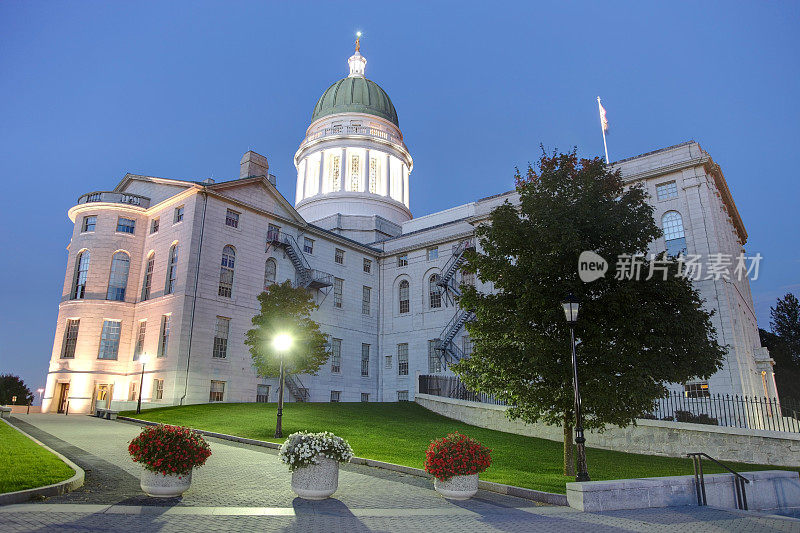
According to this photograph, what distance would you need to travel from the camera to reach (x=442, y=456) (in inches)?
493

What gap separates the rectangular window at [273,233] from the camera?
140 ft

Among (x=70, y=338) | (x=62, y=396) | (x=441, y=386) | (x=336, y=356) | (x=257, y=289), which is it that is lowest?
(x=62, y=396)

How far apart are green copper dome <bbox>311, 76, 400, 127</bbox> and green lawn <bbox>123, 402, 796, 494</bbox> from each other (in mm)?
45076

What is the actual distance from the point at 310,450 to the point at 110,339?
107ft

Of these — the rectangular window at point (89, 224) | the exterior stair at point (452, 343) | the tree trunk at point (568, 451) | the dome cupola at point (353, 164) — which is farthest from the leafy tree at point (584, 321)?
the dome cupola at point (353, 164)

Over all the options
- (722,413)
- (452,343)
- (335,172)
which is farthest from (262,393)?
(335,172)

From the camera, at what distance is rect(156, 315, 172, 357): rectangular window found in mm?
36250

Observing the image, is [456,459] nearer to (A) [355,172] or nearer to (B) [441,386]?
(B) [441,386]

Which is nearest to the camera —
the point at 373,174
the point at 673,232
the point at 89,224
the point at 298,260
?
the point at 673,232

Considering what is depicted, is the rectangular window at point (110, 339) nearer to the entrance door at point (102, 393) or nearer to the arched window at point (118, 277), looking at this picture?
the arched window at point (118, 277)

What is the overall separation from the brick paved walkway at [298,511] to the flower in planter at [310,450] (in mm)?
792

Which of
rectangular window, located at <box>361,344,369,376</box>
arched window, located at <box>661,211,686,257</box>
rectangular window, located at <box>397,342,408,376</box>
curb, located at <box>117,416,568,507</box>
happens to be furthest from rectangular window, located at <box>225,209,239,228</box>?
arched window, located at <box>661,211,686,257</box>

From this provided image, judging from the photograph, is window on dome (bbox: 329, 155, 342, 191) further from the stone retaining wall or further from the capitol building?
the stone retaining wall

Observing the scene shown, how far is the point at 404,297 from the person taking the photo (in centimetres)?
5066
